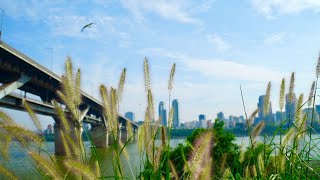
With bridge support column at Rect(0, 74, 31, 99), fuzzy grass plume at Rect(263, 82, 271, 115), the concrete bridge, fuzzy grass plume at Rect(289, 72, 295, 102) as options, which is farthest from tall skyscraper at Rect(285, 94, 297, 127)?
bridge support column at Rect(0, 74, 31, 99)

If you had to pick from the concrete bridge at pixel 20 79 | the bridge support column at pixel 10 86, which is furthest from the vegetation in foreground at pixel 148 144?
the bridge support column at pixel 10 86

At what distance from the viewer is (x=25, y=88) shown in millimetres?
37375

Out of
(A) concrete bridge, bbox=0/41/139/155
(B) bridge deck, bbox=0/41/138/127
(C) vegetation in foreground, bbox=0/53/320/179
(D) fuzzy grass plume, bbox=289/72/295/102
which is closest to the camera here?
(C) vegetation in foreground, bbox=0/53/320/179

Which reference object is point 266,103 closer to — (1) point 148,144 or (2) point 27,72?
(1) point 148,144

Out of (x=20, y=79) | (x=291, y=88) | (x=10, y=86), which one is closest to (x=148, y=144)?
(x=291, y=88)

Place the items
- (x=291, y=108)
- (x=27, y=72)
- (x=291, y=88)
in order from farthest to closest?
(x=27, y=72) → (x=291, y=108) → (x=291, y=88)

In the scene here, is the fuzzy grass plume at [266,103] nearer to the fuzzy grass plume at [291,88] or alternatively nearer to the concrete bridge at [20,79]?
the fuzzy grass plume at [291,88]

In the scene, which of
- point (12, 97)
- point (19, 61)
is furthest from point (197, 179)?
point (12, 97)

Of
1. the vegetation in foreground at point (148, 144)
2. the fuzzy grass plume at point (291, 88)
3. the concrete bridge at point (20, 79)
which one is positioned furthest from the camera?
the concrete bridge at point (20, 79)

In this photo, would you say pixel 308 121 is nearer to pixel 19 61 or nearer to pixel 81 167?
pixel 81 167

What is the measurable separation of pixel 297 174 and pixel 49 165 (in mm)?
1539

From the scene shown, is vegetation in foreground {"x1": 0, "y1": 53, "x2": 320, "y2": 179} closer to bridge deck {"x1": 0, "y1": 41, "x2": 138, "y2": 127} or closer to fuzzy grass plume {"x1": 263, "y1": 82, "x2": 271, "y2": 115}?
fuzzy grass plume {"x1": 263, "y1": 82, "x2": 271, "y2": 115}

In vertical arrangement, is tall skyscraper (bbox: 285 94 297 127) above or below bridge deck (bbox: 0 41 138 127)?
below

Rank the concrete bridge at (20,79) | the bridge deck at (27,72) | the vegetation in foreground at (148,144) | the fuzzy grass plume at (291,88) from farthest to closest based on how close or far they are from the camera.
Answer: the concrete bridge at (20,79) < the bridge deck at (27,72) < the fuzzy grass plume at (291,88) < the vegetation in foreground at (148,144)
